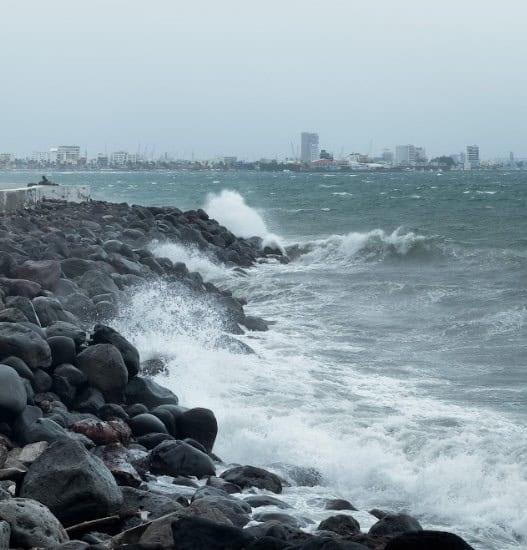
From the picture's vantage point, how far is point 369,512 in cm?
606

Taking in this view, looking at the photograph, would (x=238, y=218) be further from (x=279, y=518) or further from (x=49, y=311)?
(x=279, y=518)

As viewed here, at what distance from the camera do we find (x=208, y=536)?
4379 mm

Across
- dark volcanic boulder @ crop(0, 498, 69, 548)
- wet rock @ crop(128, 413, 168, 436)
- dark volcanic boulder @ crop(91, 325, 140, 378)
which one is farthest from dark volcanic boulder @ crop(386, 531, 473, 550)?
dark volcanic boulder @ crop(91, 325, 140, 378)

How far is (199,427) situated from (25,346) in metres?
1.40

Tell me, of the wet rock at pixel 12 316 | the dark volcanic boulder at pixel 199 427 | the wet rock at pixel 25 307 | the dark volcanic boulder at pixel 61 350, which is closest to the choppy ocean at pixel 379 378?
the dark volcanic boulder at pixel 199 427

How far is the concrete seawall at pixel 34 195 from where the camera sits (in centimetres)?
1978

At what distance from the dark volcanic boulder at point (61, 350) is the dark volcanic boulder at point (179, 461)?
147cm

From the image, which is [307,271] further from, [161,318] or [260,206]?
[260,206]

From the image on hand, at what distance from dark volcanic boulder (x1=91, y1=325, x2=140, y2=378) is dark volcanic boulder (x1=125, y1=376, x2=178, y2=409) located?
10 centimetres

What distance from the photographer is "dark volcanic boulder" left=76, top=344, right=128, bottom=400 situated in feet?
24.2

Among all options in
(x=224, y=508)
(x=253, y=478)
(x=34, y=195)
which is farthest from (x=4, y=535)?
(x=34, y=195)

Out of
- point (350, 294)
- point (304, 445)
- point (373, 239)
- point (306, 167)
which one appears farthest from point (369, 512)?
point (306, 167)

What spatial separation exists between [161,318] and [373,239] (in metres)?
13.1

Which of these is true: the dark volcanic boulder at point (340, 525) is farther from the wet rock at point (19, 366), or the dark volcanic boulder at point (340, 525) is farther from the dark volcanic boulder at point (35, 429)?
the wet rock at point (19, 366)
